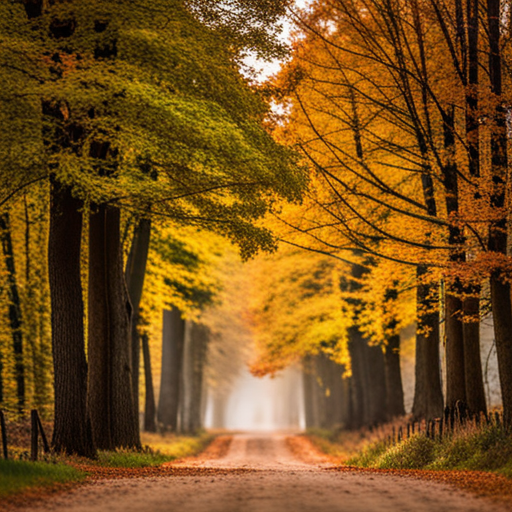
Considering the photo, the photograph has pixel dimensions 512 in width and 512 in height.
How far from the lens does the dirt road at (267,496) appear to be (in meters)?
7.56

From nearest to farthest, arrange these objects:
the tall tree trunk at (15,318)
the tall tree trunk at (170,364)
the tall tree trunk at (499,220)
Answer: the tall tree trunk at (499,220)
the tall tree trunk at (15,318)
the tall tree trunk at (170,364)

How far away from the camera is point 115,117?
41.8ft

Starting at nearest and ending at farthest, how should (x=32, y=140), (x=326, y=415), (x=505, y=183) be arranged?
1. (x=32, y=140)
2. (x=505, y=183)
3. (x=326, y=415)

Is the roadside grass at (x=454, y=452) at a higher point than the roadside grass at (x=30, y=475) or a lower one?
lower

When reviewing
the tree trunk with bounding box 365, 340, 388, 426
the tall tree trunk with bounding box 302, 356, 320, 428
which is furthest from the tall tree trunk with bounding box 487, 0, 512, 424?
the tall tree trunk with bounding box 302, 356, 320, 428

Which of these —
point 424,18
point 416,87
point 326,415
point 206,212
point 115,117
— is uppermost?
point 424,18

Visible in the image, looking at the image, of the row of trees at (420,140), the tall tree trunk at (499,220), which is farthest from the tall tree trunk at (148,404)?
the tall tree trunk at (499,220)

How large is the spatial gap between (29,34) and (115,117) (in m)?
2.01

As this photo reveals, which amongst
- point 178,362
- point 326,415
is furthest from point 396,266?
point 326,415

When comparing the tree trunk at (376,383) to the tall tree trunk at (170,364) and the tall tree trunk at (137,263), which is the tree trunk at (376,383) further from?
the tall tree trunk at (137,263)

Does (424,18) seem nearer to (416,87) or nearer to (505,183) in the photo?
(416,87)

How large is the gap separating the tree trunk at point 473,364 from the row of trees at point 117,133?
4229mm

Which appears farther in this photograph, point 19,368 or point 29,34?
point 19,368

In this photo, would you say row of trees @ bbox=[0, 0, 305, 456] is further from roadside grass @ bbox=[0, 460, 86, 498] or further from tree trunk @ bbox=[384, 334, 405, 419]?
tree trunk @ bbox=[384, 334, 405, 419]
